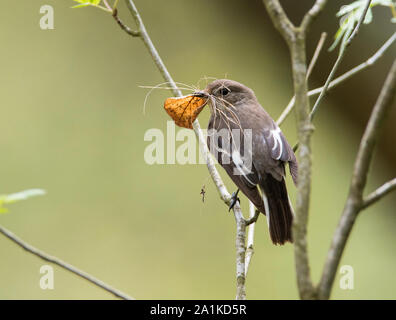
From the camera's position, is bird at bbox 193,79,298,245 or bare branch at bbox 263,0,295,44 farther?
bird at bbox 193,79,298,245

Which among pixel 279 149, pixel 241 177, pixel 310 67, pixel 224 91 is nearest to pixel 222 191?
pixel 241 177

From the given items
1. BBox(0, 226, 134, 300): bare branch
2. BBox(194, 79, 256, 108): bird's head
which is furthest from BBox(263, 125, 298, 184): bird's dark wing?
BBox(0, 226, 134, 300): bare branch

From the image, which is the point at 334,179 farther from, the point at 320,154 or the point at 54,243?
the point at 54,243

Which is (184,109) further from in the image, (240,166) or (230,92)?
(230,92)

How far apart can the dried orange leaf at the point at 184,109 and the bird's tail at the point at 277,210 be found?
52 cm

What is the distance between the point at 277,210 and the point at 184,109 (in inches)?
27.1

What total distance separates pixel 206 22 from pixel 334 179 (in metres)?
1.79

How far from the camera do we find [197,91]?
2568mm

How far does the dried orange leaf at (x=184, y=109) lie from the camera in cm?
233

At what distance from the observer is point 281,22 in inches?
46.1

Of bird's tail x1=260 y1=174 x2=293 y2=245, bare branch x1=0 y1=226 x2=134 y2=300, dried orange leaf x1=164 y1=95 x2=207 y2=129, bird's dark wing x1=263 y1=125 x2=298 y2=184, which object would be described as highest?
dried orange leaf x1=164 y1=95 x2=207 y2=129

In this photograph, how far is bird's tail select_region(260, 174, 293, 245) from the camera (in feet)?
8.48

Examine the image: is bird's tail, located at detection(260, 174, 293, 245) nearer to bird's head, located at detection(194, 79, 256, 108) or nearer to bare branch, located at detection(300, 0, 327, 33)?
bird's head, located at detection(194, 79, 256, 108)

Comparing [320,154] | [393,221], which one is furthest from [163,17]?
[393,221]
